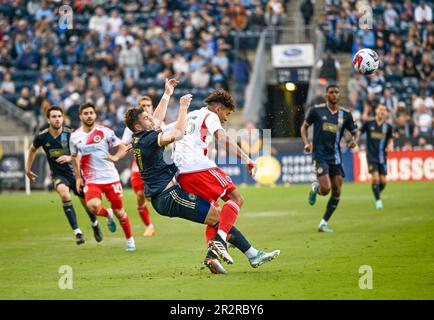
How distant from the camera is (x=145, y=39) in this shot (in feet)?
122

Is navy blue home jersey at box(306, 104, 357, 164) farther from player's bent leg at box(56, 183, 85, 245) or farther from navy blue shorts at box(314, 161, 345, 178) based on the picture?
player's bent leg at box(56, 183, 85, 245)

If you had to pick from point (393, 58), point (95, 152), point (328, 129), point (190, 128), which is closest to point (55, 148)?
point (95, 152)

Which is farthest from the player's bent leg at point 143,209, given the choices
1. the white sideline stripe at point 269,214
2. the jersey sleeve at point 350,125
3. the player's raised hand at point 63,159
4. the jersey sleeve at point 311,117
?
the jersey sleeve at point 350,125

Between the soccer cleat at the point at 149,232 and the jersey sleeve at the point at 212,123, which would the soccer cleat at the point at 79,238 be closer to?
the soccer cleat at the point at 149,232

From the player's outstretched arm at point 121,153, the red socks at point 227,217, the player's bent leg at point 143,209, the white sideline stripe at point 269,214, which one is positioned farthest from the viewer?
the white sideline stripe at point 269,214

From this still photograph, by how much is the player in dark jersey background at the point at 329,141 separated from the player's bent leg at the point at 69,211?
4352mm

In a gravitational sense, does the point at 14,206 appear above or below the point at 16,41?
below

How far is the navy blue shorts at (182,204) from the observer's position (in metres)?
12.2

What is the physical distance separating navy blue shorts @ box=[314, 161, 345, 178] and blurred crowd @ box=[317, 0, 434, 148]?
14.2 meters

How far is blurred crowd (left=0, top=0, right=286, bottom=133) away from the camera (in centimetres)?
3494

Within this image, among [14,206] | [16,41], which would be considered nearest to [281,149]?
[14,206]

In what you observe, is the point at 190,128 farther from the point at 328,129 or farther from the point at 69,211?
the point at 328,129
